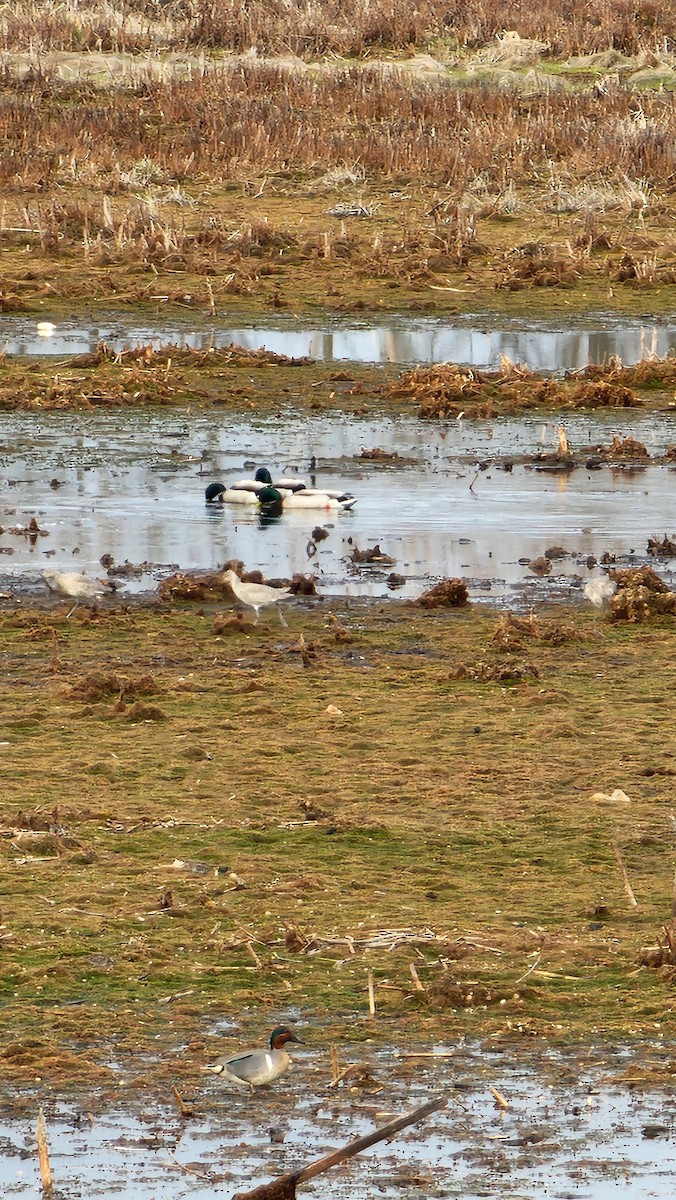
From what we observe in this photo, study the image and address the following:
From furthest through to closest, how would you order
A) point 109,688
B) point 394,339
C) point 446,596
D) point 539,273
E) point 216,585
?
point 539,273
point 394,339
point 216,585
point 446,596
point 109,688

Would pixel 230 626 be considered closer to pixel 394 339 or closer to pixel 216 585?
pixel 216 585

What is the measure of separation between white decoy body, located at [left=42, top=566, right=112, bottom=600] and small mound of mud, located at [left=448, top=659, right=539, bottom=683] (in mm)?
2056

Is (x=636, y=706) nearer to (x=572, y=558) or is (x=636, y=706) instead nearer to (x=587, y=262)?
(x=572, y=558)

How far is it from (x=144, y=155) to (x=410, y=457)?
13076 millimetres

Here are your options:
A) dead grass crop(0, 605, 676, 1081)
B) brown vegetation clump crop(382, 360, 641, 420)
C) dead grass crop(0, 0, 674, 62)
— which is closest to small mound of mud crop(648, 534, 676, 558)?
dead grass crop(0, 605, 676, 1081)

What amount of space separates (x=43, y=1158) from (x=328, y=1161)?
988 mm

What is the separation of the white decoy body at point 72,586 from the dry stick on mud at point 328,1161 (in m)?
5.97

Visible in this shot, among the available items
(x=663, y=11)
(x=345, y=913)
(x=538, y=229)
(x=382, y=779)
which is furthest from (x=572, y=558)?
(x=663, y=11)

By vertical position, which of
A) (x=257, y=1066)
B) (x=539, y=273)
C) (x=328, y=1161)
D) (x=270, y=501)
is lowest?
(x=270, y=501)

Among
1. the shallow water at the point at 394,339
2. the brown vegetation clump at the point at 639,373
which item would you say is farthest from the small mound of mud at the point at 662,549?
the shallow water at the point at 394,339

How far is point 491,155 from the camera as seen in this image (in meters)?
25.5

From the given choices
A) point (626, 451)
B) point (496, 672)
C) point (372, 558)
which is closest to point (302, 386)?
point (626, 451)

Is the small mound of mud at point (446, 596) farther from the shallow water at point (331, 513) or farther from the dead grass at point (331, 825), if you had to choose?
the shallow water at point (331, 513)

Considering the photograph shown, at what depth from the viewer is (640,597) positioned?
33.9 ft
